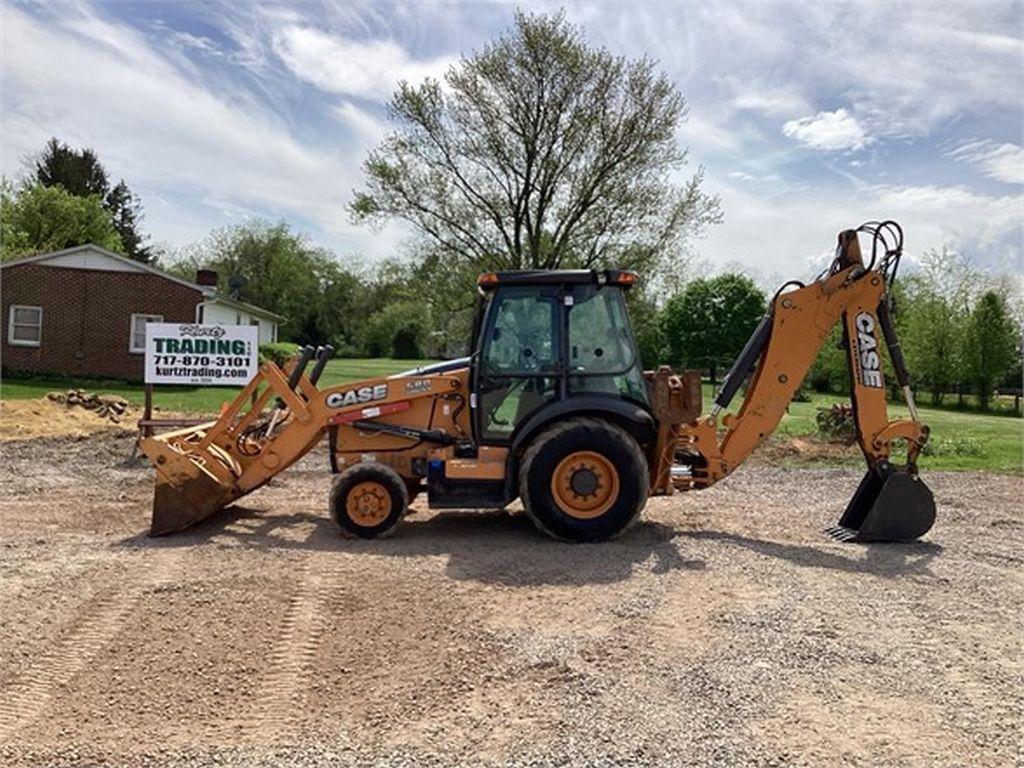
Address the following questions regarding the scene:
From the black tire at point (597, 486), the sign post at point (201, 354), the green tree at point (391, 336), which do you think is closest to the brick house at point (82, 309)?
the sign post at point (201, 354)

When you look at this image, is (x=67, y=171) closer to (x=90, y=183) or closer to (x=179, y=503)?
(x=90, y=183)

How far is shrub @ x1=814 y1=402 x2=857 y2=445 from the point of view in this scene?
16234 mm

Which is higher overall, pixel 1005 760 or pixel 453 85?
pixel 453 85

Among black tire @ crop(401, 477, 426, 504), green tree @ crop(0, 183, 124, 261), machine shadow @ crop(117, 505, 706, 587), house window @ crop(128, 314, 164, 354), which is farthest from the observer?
green tree @ crop(0, 183, 124, 261)

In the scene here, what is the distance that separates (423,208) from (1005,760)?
29421 mm

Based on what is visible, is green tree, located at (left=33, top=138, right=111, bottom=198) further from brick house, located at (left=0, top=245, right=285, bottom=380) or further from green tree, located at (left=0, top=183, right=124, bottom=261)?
brick house, located at (left=0, top=245, right=285, bottom=380)

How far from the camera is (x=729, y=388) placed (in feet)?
27.3

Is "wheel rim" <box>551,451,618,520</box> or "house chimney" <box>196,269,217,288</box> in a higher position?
"house chimney" <box>196,269,217,288</box>

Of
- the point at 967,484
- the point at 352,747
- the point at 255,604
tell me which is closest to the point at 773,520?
the point at 967,484

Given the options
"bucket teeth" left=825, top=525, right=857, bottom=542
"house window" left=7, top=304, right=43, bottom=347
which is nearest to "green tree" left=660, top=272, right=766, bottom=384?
"house window" left=7, top=304, right=43, bottom=347

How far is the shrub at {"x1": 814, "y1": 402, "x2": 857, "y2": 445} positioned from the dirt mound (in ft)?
42.9

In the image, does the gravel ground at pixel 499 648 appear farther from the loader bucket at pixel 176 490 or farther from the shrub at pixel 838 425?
the shrub at pixel 838 425

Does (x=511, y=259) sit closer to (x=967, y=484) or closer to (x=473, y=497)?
(x=967, y=484)

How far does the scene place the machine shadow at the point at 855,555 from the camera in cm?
703
